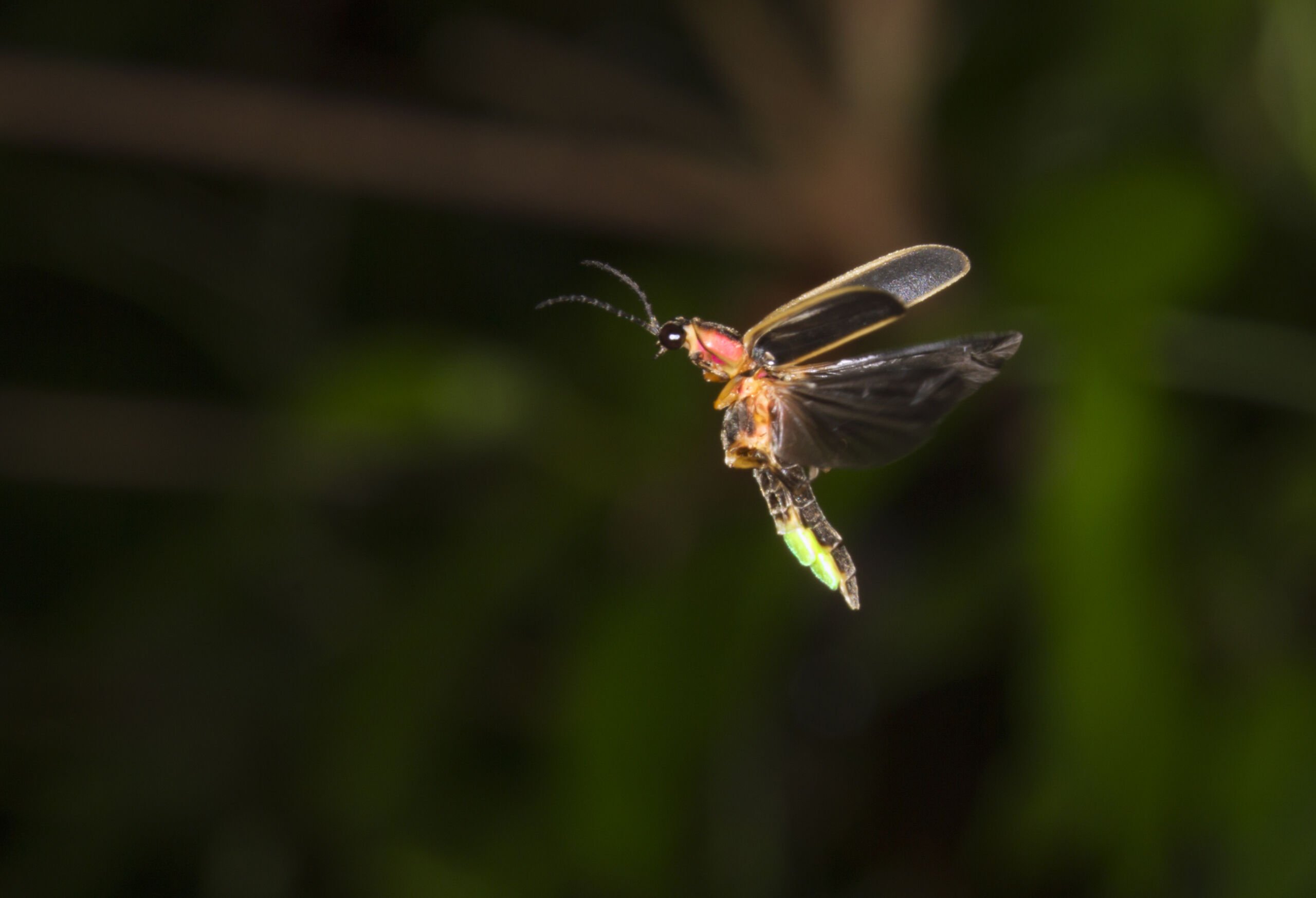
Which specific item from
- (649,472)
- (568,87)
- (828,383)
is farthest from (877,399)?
(568,87)

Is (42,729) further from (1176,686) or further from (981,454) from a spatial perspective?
(1176,686)

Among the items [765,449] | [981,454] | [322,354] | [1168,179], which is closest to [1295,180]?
[1168,179]

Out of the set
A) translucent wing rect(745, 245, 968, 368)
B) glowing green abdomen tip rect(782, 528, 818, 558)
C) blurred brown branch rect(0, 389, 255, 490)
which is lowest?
glowing green abdomen tip rect(782, 528, 818, 558)

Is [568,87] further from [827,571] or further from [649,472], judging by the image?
[827,571]

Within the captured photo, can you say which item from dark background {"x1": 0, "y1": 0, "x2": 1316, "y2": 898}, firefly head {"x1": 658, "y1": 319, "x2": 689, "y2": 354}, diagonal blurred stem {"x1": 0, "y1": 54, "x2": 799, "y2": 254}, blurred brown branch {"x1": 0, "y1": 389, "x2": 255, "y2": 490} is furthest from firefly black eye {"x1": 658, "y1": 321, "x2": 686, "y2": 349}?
blurred brown branch {"x1": 0, "y1": 389, "x2": 255, "y2": 490}

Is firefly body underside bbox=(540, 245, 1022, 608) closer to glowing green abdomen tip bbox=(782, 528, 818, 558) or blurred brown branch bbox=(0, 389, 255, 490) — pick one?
glowing green abdomen tip bbox=(782, 528, 818, 558)

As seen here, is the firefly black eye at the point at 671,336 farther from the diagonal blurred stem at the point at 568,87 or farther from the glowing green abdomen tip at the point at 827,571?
the diagonal blurred stem at the point at 568,87

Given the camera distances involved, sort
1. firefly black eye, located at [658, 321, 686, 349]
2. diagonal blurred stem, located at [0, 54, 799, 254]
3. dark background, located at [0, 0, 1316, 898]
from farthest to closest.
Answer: diagonal blurred stem, located at [0, 54, 799, 254] < dark background, located at [0, 0, 1316, 898] < firefly black eye, located at [658, 321, 686, 349]
